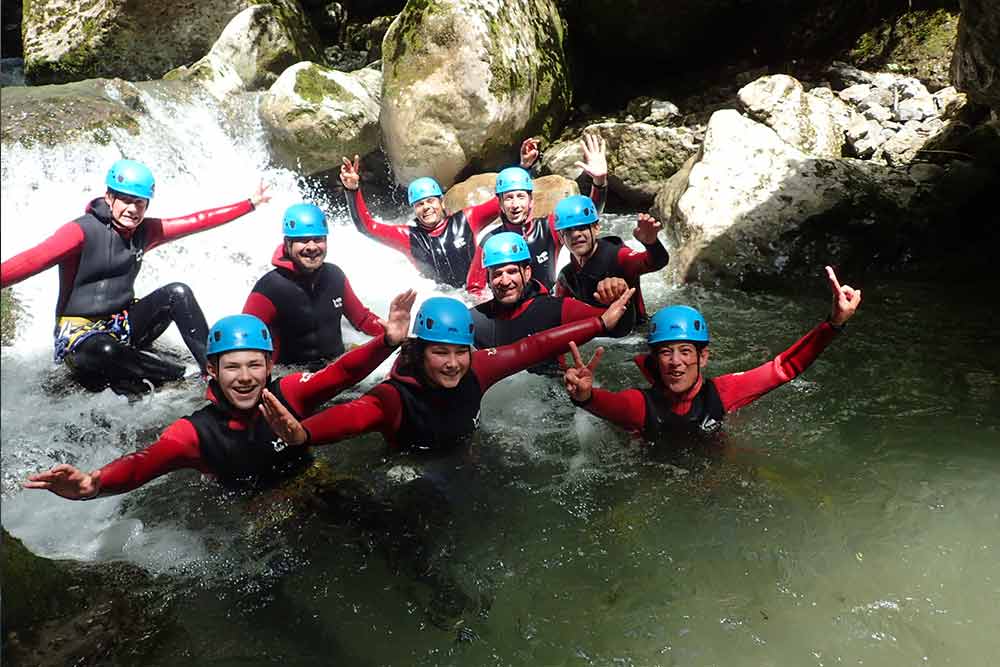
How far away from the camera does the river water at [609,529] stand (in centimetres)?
327

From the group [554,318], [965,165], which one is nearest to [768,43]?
[965,165]

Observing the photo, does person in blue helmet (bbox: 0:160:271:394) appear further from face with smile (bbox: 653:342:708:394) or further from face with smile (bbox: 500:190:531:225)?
face with smile (bbox: 653:342:708:394)

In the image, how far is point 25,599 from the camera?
117 inches

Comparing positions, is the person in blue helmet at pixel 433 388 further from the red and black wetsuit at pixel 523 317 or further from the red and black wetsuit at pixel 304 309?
the red and black wetsuit at pixel 304 309

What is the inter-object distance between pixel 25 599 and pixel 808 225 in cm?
747

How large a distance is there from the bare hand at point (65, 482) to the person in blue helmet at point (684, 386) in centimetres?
259

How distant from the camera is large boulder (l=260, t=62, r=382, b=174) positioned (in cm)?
1025

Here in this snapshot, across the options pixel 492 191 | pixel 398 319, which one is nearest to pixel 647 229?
pixel 398 319

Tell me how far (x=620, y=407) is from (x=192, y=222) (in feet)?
12.9

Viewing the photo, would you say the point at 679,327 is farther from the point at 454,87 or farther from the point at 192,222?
the point at 454,87

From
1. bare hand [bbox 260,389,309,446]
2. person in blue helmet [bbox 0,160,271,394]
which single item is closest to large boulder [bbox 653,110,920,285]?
person in blue helmet [bbox 0,160,271,394]

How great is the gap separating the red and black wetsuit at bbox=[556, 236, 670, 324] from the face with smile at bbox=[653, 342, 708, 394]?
139 centimetres

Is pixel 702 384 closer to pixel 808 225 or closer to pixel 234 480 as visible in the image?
pixel 234 480

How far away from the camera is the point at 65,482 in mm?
3062
